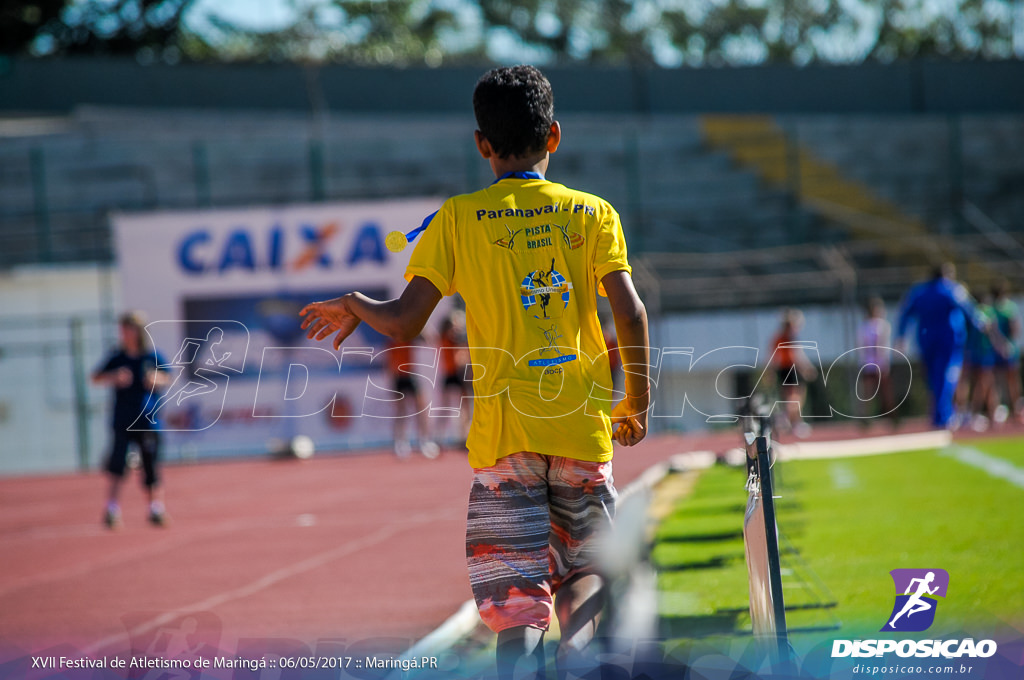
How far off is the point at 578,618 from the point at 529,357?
760 mm

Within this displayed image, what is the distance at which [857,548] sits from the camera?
7629 mm

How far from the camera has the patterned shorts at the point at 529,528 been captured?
3.32 metres

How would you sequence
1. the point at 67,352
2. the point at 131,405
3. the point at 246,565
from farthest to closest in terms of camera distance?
1. the point at 67,352
2. the point at 131,405
3. the point at 246,565

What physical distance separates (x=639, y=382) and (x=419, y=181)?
2820 centimetres

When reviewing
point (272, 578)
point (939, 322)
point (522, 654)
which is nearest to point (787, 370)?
point (939, 322)

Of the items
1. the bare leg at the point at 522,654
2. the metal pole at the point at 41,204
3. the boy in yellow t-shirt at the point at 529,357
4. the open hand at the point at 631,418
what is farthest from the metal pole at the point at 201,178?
the bare leg at the point at 522,654

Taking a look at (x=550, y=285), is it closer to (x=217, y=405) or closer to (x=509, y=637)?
(x=509, y=637)

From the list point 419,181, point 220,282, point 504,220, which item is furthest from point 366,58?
point 504,220

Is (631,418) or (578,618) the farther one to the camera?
(631,418)

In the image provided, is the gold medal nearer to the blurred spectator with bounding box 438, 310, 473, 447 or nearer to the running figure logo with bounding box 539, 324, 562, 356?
the running figure logo with bounding box 539, 324, 562, 356

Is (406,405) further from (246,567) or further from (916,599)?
(916,599)

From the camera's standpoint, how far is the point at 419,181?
3122 cm

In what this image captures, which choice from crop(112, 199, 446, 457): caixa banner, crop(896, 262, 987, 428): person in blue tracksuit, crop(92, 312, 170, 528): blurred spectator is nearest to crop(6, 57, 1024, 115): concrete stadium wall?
crop(112, 199, 446, 457): caixa banner

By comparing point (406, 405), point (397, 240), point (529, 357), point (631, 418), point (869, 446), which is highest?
point (397, 240)
